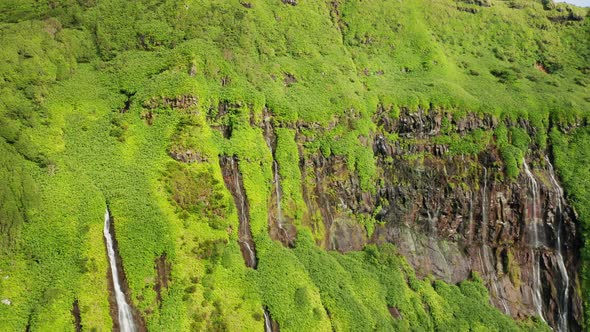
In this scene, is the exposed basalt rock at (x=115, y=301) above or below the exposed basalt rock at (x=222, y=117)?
below

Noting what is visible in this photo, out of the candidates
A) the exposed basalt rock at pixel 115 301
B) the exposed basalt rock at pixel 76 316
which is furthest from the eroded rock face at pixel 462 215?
the exposed basalt rock at pixel 76 316

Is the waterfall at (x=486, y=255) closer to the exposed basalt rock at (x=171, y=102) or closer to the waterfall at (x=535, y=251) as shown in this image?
the waterfall at (x=535, y=251)

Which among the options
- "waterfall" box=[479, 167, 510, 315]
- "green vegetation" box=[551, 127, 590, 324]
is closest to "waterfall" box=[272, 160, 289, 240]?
"waterfall" box=[479, 167, 510, 315]

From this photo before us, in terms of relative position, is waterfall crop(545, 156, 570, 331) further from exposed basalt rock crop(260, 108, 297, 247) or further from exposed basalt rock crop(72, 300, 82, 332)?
exposed basalt rock crop(72, 300, 82, 332)

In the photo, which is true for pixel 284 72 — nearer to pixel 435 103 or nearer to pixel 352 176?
pixel 352 176

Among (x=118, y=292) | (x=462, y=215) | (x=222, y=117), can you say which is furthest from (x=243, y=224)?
(x=462, y=215)

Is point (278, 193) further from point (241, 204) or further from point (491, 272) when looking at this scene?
point (491, 272)

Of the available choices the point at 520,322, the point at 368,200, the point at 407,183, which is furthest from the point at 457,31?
the point at 520,322
